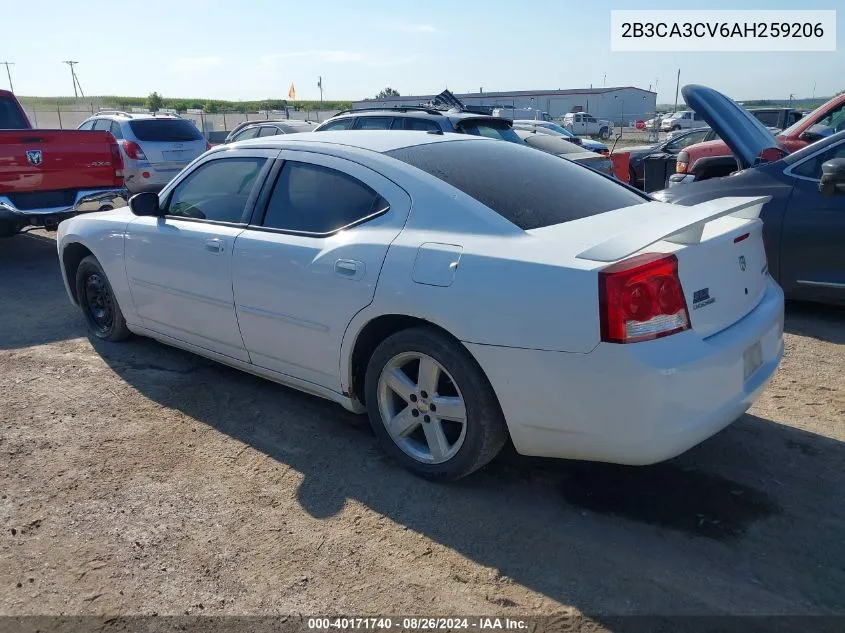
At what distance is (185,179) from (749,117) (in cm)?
513

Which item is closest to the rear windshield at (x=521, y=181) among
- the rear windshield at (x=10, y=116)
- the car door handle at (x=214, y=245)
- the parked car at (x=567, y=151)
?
the car door handle at (x=214, y=245)

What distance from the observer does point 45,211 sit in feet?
25.7

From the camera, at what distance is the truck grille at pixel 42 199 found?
304 inches

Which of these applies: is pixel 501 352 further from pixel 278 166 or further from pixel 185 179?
pixel 185 179

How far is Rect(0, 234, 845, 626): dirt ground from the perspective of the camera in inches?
101

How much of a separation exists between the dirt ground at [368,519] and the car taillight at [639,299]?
87 cm

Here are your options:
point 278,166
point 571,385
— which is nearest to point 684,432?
point 571,385

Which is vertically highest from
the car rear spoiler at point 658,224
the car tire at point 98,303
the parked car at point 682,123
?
the car rear spoiler at point 658,224

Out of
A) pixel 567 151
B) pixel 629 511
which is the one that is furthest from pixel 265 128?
pixel 629 511

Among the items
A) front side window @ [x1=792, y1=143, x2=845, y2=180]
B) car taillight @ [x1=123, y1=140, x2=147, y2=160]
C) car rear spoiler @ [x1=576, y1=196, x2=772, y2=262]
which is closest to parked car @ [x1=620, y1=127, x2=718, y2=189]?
front side window @ [x1=792, y1=143, x2=845, y2=180]

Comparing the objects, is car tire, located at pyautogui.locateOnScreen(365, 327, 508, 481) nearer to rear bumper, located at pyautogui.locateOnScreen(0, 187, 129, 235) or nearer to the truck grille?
rear bumper, located at pyautogui.locateOnScreen(0, 187, 129, 235)

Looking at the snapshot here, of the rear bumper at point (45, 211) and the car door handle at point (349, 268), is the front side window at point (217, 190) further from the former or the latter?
the rear bumper at point (45, 211)

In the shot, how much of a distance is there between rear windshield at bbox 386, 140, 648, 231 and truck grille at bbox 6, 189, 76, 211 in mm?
5961

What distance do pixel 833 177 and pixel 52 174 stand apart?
25.4ft
